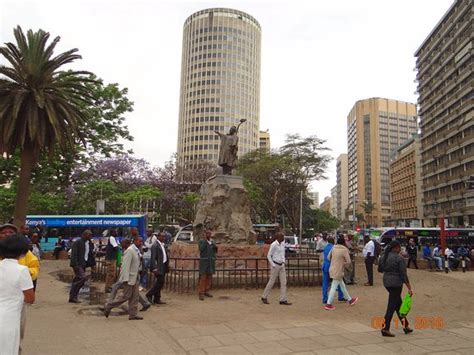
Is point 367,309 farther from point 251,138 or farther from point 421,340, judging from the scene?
point 251,138

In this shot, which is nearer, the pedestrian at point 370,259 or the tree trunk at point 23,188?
the pedestrian at point 370,259

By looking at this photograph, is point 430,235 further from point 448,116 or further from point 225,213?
point 448,116

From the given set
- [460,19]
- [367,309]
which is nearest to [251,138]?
[460,19]

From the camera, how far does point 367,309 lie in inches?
360

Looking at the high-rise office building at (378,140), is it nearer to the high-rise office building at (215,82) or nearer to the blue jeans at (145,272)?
the high-rise office building at (215,82)

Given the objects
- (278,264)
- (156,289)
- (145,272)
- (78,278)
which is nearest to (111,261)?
(145,272)

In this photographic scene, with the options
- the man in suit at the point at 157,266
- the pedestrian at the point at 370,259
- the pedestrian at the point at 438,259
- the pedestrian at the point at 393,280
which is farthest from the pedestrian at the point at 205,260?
the pedestrian at the point at 438,259

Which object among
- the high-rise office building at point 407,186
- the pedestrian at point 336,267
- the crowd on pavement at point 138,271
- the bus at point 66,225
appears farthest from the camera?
the high-rise office building at point 407,186

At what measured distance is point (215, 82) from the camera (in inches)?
4171

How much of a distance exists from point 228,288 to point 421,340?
632 cm

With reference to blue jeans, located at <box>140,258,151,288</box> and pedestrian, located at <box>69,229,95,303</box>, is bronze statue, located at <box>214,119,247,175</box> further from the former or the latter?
pedestrian, located at <box>69,229,95,303</box>

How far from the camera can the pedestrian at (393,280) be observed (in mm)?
6551

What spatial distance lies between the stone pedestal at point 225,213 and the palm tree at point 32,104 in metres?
6.45

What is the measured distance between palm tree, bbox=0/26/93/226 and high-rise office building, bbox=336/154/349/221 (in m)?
155
